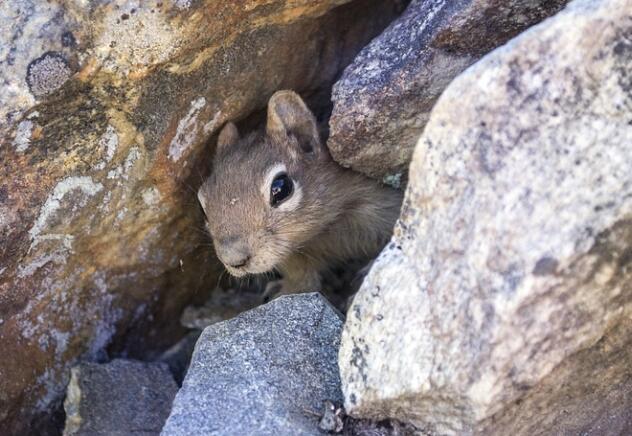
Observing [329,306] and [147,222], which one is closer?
[329,306]

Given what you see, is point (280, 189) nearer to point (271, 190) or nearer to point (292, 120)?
point (271, 190)

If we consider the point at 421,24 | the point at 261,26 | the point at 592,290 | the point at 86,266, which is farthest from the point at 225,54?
the point at 592,290

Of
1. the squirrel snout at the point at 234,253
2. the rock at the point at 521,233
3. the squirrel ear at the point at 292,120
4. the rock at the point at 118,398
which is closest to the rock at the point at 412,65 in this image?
the squirrel ear at the point at 292,120

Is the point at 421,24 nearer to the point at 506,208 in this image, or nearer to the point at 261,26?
the point at 261,26

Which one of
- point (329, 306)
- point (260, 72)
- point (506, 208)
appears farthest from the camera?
point (260, 72)

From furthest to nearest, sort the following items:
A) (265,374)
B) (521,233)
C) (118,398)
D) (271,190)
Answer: (271,190)
(118,398)
(265,374)
(521,233)

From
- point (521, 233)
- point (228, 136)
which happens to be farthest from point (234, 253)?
point (521, 233)
